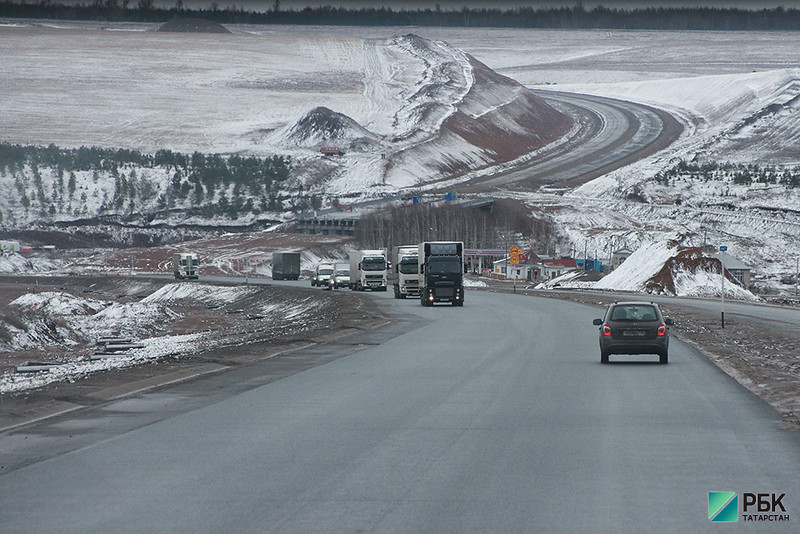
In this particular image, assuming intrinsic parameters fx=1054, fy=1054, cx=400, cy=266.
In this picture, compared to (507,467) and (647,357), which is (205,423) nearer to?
(507,467)

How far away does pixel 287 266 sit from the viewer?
4579 inches

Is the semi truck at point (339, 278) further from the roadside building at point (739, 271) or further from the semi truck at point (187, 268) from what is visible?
the roadside building at point (739, 271)

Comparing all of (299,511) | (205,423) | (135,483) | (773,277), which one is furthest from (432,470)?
(773,277)

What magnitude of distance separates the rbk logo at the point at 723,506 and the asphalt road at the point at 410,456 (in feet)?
0.49

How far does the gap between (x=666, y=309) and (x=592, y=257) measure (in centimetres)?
9306

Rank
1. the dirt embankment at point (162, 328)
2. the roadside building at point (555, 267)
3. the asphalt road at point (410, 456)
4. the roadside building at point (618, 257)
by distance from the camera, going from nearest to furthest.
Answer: the asphalt road at point (410, 456) < the dirt embankment at point (162, 328) < the roadside building at point (618, 257) < the roadside building at point (555, 267)

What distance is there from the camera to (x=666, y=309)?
59875 millimetres

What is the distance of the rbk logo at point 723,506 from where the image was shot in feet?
32.0

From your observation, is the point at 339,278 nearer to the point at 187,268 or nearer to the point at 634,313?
the point at 187,268

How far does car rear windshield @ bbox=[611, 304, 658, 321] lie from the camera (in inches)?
1104

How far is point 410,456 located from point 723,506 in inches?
168

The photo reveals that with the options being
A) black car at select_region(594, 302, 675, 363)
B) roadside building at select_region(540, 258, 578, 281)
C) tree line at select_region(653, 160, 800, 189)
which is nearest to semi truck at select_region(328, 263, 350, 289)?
roadside building at select_region(540, 258, 578, 281)

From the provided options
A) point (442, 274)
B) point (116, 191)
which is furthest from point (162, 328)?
point (116, 191)

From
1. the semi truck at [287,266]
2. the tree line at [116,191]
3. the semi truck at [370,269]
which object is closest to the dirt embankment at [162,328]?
the semi truck at [370,269]
